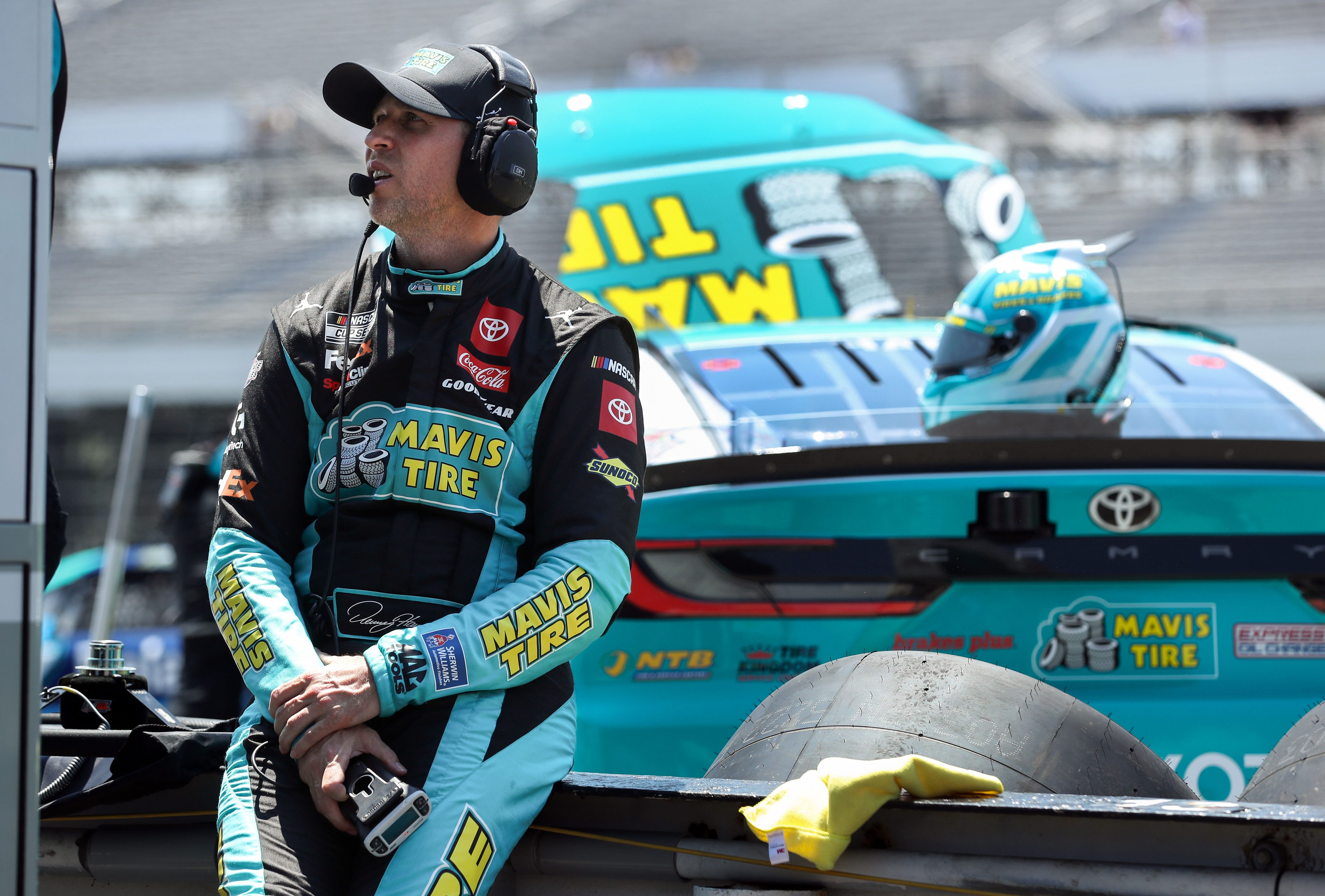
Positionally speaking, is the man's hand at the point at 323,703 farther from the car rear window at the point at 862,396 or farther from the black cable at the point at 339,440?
the car rear window at the point at 862,396

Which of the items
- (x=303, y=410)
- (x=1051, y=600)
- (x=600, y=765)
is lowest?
(x=600, y=765)

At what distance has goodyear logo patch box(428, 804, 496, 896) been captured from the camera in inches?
74.7

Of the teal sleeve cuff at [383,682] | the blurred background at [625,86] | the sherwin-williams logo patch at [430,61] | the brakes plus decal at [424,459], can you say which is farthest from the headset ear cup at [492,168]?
the blurred background at [625,86]

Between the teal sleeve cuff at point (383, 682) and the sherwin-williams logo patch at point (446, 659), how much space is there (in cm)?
6

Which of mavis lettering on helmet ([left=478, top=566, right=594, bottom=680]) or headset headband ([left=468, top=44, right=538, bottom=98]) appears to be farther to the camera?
headset headband ([left=468, top=44, right=538, bottom=98])

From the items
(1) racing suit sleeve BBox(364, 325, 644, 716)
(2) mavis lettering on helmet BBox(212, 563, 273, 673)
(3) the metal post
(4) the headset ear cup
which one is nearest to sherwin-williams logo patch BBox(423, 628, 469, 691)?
(1) racing suit sleeve BBox(364, 325, 644, 716)

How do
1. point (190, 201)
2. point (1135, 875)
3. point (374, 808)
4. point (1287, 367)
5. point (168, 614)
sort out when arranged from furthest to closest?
point (190, 201) < point (1287, 367) < point (168, 614) < point (374, 808) < point (1135, 875)

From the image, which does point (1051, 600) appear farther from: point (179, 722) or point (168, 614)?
point (168, 614)

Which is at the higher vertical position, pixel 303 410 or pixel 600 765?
pixel 303 410

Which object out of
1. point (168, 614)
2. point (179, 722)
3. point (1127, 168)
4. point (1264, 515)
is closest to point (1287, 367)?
point (1127, 168)

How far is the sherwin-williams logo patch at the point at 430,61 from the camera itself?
2266 millimetres

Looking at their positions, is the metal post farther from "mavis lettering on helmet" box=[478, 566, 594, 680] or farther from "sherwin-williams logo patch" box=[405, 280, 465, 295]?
"mavis lettering on helmet" box=[478, 566, 594, 680]

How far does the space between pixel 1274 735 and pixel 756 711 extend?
3.93 ft

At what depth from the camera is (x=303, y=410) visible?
7.39 feet
